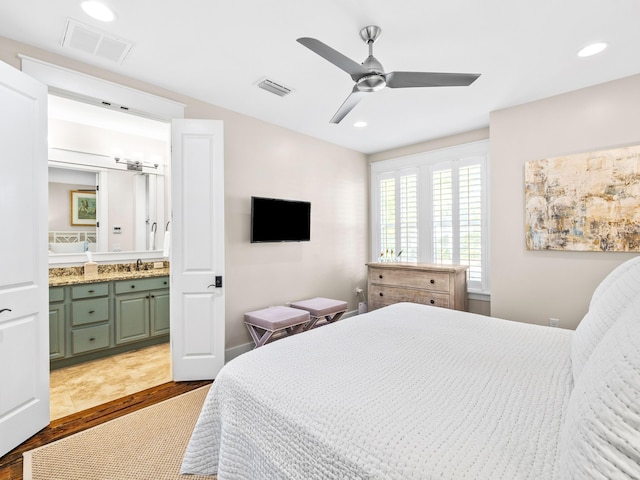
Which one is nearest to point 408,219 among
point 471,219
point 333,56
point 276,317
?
point 471,219

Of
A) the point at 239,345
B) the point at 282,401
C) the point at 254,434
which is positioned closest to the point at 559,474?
the point at 282,401

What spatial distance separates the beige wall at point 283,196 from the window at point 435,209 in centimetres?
36

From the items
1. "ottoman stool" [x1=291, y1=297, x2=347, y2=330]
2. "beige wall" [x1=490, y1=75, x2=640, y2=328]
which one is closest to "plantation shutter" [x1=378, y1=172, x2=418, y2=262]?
"beige wall" [x1=490, y1=75, x2=640, y2=328]

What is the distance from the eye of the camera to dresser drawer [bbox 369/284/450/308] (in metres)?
3.88

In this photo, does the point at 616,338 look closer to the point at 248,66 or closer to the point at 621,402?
the point at 621,402

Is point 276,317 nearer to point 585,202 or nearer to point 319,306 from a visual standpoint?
point 319,306

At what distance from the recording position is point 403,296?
4203 mm

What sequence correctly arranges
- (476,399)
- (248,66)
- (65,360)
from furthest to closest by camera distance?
(65,360)
(248,66)
(476,399)

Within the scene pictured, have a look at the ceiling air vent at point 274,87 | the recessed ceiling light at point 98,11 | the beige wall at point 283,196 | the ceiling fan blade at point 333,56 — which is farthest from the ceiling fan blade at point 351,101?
the recessed ceiling light at point 98,11

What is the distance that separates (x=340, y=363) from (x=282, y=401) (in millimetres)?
382

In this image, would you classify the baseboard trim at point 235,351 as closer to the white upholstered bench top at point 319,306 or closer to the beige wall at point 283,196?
the beige wall at point 283,196

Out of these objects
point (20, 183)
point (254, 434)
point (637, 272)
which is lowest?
point (254, 434)

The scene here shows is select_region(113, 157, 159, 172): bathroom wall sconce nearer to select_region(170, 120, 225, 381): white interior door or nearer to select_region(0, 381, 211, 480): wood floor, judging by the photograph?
select_region(170, 120, 225, 381): white interior door

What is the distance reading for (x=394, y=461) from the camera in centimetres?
89
